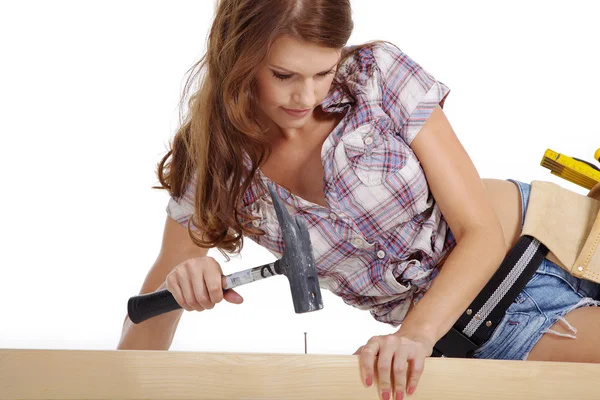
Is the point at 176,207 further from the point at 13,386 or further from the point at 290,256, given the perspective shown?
the point at 13,386

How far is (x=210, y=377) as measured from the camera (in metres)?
1.45

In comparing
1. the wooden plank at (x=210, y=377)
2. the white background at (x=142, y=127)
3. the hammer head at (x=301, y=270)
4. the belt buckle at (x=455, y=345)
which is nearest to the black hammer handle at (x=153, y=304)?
Answer: the hammer head at (x=301, y=270)

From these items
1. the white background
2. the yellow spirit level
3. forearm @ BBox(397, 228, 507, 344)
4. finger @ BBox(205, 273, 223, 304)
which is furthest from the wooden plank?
the white background

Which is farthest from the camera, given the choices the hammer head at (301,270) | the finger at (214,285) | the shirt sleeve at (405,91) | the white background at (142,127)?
the white background at (142,127)

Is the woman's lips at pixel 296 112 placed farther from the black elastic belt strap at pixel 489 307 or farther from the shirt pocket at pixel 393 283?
the black elastic belt strap at pixel 489 307

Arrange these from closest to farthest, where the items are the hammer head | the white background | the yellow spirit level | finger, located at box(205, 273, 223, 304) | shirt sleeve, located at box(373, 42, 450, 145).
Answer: the hammer head → finger, located at box(205, 273, 223, 304) → shirt sleeve, located at box(373, 42, 450, 145) → the yellow spirit level → the white background

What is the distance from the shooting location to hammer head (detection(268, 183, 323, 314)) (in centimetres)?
160

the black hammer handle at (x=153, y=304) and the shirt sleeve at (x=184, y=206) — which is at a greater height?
the shirt sleeve at (x=184, y=206)

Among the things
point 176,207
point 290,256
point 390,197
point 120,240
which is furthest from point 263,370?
point 120,240

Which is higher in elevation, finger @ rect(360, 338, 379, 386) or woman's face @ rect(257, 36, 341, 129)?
woman's face @ rect(257, 36, 341, 129)

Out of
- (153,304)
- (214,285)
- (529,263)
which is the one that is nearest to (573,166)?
(529,263)

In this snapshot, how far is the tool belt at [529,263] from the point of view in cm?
184

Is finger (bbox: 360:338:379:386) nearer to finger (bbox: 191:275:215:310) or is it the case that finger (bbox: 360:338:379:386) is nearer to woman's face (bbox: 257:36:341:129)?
finger (bbox: 191:275:215:310)

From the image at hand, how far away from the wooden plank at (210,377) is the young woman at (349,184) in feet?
0.56
